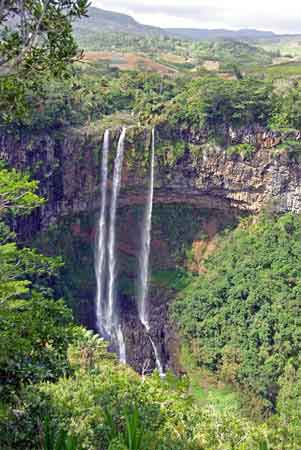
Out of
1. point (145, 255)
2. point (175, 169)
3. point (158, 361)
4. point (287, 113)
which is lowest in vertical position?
point (158, 361)

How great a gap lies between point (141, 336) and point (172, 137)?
27.0ft

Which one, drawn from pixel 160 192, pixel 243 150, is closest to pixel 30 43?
pixel 243 150

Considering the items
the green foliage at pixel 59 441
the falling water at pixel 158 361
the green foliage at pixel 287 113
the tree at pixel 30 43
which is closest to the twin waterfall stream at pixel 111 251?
the falling water at pixel 158 361

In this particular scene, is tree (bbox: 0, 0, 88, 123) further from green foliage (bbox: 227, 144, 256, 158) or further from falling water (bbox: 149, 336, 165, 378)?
green foliage (bbox: 227, 144, 256, 158)

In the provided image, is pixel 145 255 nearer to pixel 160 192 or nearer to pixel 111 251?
pixel 111 251

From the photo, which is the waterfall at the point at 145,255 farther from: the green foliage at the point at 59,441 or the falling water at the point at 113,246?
the green foliage at the point at 59,441

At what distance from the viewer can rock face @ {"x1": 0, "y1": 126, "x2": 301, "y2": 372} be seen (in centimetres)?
2114

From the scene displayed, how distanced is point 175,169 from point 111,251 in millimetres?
4310

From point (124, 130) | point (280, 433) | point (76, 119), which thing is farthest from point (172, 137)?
point (280, 433)

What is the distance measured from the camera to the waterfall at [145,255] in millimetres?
22288

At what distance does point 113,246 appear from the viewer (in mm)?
22812

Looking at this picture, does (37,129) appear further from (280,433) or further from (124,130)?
(280,433)

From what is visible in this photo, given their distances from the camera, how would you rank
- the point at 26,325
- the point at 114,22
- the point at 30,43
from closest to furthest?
1. the point at 30,43
2. the point at 26,325
3. the point at 114,22

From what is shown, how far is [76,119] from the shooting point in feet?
72.8
